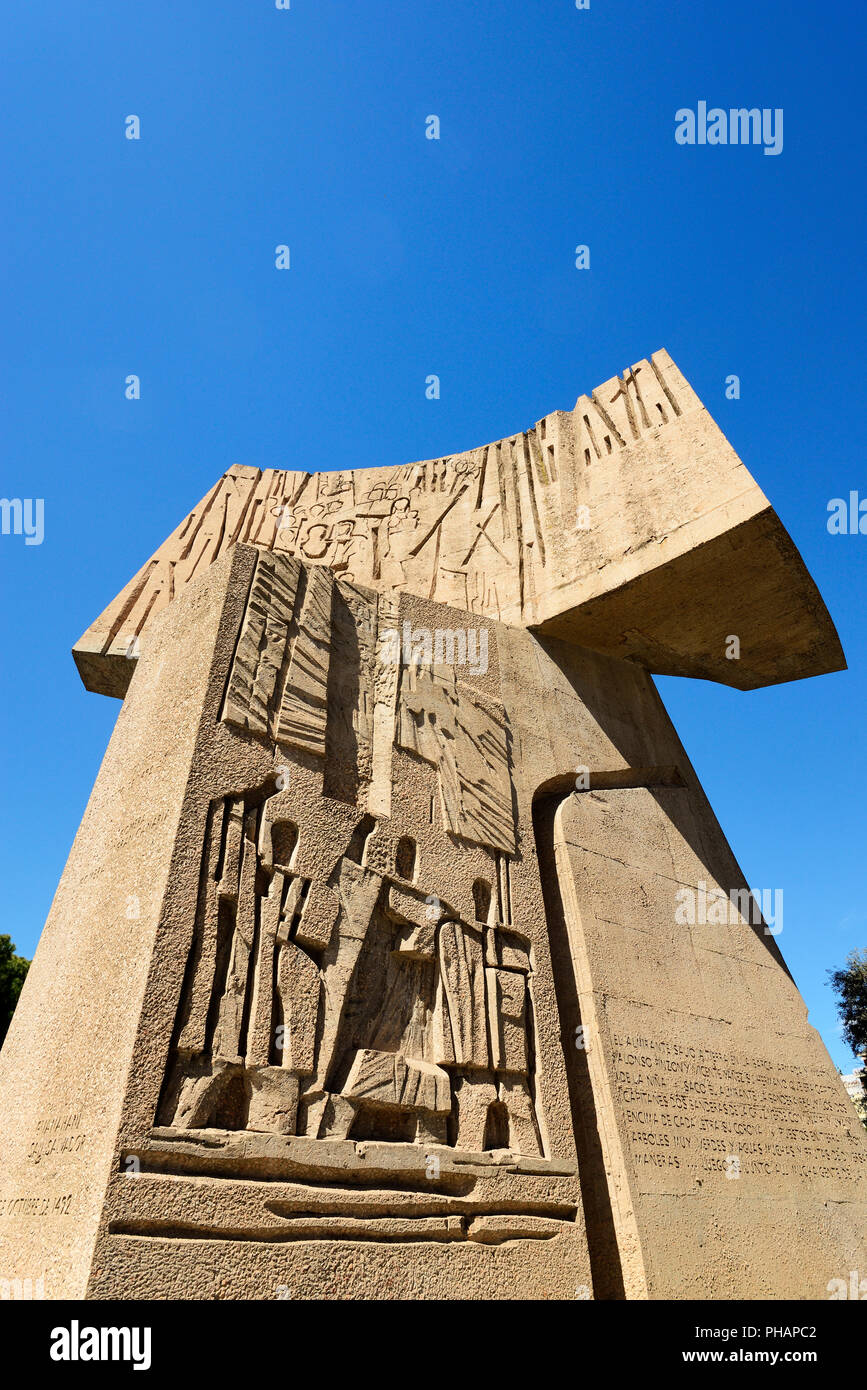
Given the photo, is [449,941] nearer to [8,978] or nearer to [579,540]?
[579,540]

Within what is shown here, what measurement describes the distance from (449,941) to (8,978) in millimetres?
12429

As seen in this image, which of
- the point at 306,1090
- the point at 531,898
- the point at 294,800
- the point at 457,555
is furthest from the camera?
the point at 457,555

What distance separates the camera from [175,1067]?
355 centimetres

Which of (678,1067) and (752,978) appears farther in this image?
(752,978)

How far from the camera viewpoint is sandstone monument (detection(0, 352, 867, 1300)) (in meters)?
3.57

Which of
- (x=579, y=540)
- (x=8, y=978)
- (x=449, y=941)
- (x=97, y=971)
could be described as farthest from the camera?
(x=8, y=978)

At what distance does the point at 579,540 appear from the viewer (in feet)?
22.8

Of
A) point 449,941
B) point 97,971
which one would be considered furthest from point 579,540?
point 97,971

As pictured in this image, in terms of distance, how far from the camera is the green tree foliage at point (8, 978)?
14047 millimetres

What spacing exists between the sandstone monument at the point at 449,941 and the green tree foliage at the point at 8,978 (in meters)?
8.95

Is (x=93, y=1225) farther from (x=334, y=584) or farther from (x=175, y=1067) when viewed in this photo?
(x=334, y=584)

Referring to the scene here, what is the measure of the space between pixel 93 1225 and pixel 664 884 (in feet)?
14.0

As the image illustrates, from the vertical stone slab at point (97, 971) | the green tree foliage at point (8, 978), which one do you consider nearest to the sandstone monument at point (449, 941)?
the vertical stone slab at point (97, 971)
